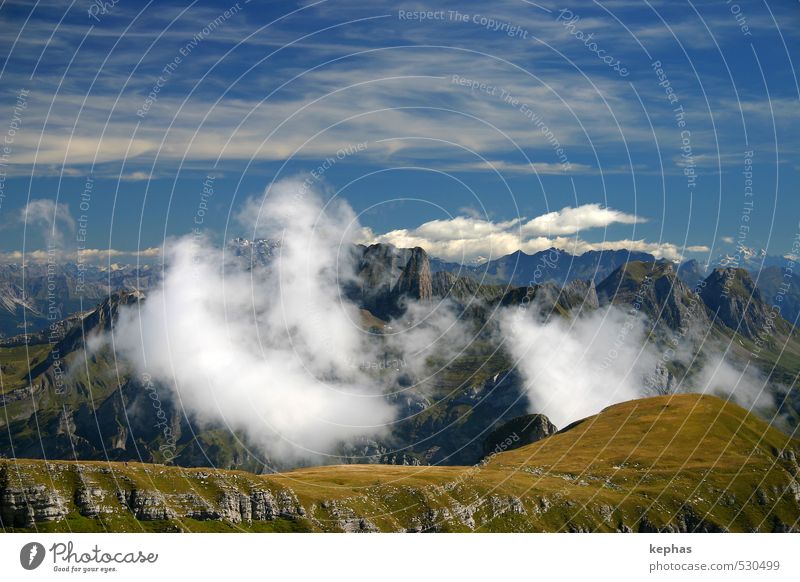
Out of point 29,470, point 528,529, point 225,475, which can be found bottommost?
point 528,529

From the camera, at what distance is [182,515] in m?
174

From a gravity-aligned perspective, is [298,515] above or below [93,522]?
below
